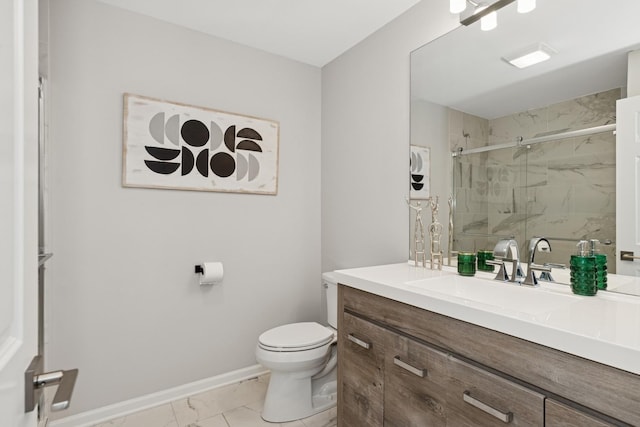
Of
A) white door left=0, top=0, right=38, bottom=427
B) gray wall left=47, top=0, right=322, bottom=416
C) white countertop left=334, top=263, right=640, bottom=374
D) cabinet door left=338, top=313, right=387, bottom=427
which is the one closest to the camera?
white door left=0, top=0, right=38, bottom=427

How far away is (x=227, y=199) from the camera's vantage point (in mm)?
2348

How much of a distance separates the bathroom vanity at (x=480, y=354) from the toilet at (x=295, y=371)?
13.0 inches

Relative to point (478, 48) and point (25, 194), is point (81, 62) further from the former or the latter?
point (478, 48)

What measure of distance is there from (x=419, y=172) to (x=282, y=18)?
127cm

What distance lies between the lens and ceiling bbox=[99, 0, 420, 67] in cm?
196

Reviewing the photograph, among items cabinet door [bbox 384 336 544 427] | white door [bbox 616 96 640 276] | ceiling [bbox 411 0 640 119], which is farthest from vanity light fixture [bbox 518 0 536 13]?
cabinet door [bbox 384 336 544 427]

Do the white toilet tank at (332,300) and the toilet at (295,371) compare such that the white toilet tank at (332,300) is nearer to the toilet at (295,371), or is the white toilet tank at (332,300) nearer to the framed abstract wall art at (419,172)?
the toilet at (295,371)

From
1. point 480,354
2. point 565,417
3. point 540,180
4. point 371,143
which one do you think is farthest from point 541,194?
point 371,143

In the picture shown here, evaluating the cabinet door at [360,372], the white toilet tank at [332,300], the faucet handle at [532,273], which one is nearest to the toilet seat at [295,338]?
the white toilet tank at [332,300]

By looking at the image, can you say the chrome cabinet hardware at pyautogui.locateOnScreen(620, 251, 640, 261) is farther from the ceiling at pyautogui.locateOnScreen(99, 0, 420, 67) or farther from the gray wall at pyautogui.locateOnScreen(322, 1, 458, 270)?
the ceiling at pyautogui.locateOnScreen(99, 0, 420, 67)

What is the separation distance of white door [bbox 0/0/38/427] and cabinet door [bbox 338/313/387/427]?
1123 mm

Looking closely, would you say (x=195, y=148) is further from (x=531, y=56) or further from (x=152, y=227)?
(x=531, y=56)

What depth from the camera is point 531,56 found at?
1507mm

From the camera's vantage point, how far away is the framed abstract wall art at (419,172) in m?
1.94
